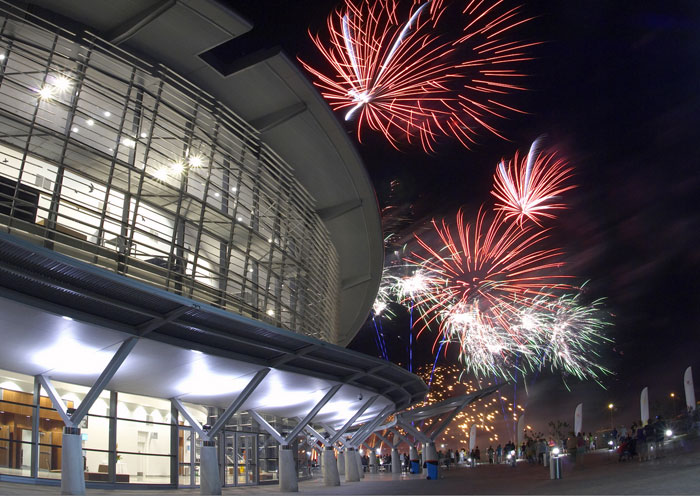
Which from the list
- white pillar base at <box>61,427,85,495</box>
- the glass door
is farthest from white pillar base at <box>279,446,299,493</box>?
white pillar base at <box>61,427,85,495</box>

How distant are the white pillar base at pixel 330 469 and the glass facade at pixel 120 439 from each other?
11.3 ft

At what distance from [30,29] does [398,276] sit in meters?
27.8

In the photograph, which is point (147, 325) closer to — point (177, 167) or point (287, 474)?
point (177, 167)

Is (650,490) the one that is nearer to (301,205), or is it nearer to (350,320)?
(301,205)

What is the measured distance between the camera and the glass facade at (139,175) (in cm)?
1596

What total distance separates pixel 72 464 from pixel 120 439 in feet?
20.7

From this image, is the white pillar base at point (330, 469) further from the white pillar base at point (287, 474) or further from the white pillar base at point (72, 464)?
the white pillar base at point (72, 464)

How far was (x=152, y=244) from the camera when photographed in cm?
2108

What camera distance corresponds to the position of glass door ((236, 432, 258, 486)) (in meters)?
26.9

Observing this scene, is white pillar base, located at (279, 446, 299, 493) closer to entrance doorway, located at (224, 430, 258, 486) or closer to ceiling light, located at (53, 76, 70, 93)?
entrance doorway, located at (224, 430, 258, 486)

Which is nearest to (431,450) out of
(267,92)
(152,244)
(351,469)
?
(351,469)

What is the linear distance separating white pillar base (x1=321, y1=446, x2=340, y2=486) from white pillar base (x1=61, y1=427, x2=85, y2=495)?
42.7 feet

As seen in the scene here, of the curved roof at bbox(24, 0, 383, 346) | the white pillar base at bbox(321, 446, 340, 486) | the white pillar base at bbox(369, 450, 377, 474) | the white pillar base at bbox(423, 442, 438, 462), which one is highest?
the curved roof at bbox(24, 0, 383, 346)

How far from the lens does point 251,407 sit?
25172mm
